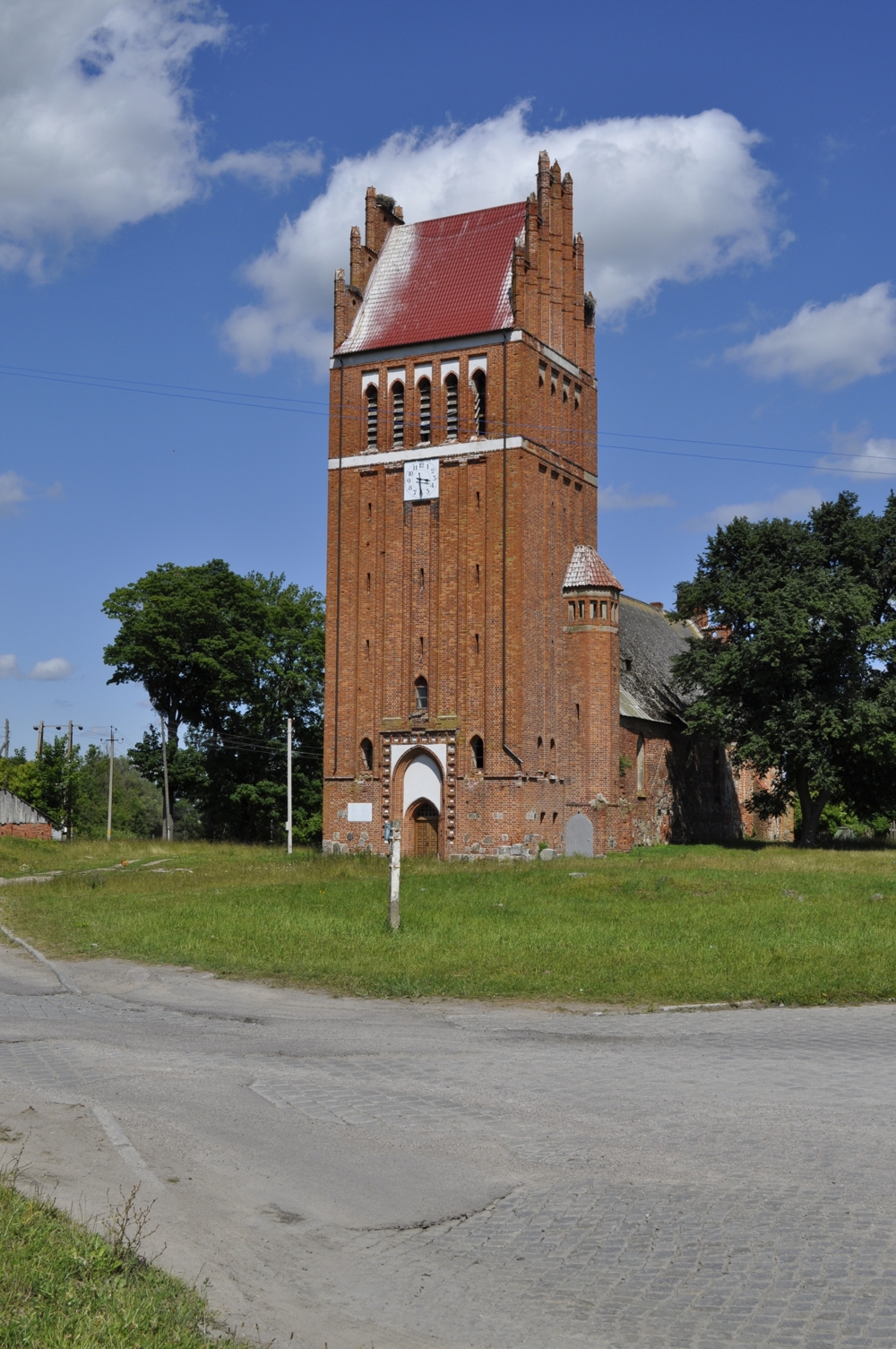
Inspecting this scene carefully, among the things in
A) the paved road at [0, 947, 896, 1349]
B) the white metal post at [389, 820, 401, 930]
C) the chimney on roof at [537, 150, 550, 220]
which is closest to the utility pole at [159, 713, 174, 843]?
the chimney on roof at [537, 150, 550, 220]

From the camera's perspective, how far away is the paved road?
6.02m

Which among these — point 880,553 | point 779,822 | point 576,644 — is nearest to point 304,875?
point 576,644

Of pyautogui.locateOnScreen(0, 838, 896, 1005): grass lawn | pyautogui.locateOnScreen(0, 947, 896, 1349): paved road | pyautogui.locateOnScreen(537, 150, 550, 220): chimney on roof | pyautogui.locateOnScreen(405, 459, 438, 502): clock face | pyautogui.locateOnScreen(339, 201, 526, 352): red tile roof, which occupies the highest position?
pyautogui.locateOnScreen(537, 150, 550, 220): chimney on roof

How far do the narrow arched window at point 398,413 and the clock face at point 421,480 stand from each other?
1200mm

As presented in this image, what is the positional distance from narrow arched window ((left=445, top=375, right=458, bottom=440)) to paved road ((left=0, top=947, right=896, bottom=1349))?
3274cm

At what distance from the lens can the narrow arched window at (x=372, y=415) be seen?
45.8 metres

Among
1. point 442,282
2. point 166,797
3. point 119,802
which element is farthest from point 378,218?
point 119,802

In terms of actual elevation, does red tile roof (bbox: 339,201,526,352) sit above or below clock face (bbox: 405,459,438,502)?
above

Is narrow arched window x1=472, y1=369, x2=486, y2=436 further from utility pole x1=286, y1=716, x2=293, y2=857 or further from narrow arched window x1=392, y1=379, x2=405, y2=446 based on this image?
utility pole x1=286, y1=716, x2=293, y2=857

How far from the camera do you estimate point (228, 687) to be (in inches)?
2500

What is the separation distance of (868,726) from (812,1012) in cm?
3187

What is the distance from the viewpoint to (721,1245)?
6.73 metres

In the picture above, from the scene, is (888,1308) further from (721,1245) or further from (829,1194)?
(829,1194)

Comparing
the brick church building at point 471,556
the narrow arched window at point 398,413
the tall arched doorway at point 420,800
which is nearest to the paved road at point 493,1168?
the brick church building at point 471,556
